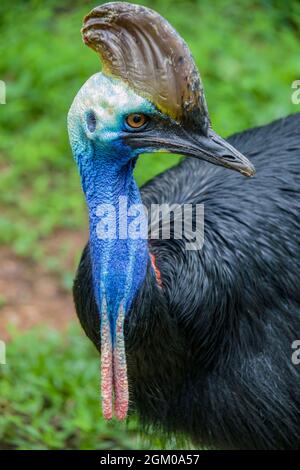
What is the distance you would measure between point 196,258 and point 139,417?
555 mm

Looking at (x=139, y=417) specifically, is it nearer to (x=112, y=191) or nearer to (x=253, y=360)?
(x=253, y=360)

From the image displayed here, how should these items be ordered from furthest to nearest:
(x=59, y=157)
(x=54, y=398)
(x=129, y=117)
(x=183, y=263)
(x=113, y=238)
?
Result: 1. (x=59, y=157)
2. (x=54, y=398)
3. (x=183, y=263)
4. (x=113, y=238)
5. (x=129, y=117)

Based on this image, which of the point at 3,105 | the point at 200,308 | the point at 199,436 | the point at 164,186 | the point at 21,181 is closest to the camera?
the point at 200,308

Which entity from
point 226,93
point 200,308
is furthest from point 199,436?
point 226,93

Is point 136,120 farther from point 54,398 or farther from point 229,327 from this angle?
point 54,398

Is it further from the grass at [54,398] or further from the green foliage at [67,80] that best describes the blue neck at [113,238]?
the green foliage at [67,80]

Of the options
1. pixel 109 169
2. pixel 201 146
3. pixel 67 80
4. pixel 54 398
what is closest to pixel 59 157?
pixel 67 80

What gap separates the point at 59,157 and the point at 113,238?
2.62 m

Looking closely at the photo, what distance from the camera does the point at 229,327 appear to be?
2699 mm

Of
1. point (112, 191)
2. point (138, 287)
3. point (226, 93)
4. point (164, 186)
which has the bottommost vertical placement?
point (138, 287)

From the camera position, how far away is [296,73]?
5188 millimetres

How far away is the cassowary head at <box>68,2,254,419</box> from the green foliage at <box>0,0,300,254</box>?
209 centimetres

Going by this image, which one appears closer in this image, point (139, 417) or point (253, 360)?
point (253, 360)

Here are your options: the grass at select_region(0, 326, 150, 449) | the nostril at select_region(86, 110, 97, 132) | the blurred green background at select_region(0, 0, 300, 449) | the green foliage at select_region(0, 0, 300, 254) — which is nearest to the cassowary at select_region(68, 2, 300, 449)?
the nostril at select_region(86, 110, 97, 132)
